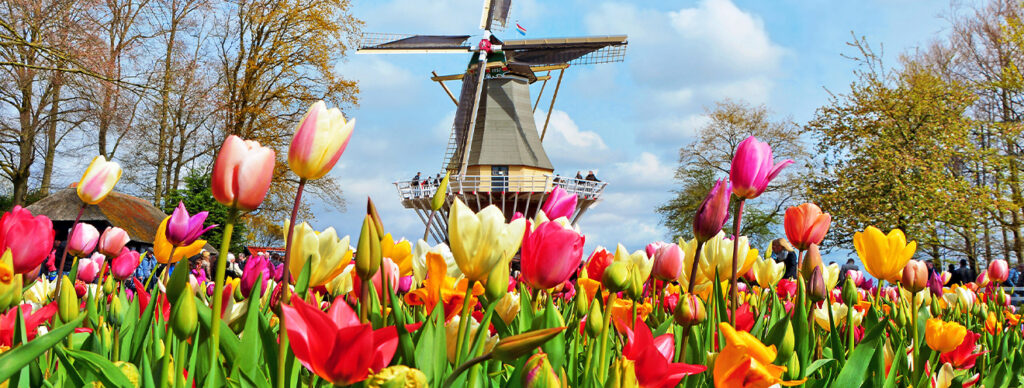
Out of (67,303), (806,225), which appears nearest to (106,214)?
(67,303)

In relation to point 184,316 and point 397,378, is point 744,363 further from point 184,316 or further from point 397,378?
point 184,316

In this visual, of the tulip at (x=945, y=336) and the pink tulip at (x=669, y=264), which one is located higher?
the pink tulip at (x=669, y=264)

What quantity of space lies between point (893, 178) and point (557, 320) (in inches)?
809

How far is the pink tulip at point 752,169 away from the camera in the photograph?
1.44 metres

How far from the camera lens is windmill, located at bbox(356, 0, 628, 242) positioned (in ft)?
81.1

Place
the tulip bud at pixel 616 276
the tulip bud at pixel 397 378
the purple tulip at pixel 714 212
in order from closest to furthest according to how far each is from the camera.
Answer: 1. the tulip bud at pixel 397 378
2. the tulip bud at pixel 616 276
3. the purple tulip at pixel 714 212

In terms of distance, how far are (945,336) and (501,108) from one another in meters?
24.8

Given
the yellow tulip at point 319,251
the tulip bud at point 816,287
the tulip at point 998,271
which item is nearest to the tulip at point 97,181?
the yellow tulip at point 319,251

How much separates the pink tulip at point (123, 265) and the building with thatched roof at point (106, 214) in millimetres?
16158

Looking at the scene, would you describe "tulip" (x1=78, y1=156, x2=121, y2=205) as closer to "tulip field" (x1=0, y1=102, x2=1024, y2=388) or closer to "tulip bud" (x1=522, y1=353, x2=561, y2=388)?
"tulip field" (x1=0, y1=102, x2=1024, y2=388)

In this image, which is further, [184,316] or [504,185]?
[504,185]

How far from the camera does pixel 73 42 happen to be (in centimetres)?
1086

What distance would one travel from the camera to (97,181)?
1.70m

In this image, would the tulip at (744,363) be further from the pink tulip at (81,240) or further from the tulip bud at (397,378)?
the pink tulip at (81,240)
